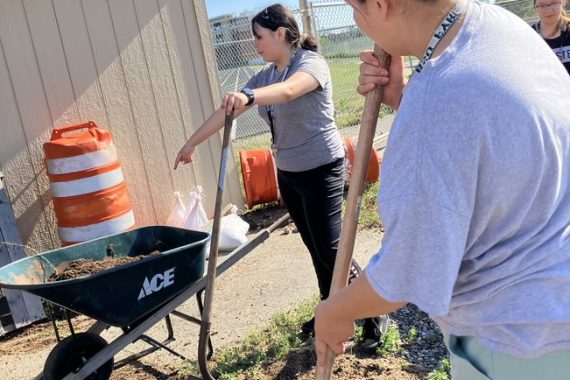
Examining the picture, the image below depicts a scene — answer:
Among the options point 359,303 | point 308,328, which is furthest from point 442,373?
point 359,303

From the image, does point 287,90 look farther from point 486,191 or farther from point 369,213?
point 369,213

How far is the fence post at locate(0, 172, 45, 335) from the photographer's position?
4.38 m

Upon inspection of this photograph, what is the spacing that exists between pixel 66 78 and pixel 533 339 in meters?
4.61

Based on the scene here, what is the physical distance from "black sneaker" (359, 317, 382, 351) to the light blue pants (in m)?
2.08

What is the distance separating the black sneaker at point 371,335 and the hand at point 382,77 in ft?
5.99

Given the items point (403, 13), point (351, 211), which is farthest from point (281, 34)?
point (403, 13)

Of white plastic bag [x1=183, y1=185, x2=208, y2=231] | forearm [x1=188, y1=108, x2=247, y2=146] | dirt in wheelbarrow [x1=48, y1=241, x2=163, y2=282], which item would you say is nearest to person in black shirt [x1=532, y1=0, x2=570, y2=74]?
forearm [x1=188, y1=108, x2=247, y2=146]

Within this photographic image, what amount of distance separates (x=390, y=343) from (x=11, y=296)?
9.01ft

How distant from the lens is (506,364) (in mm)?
1203

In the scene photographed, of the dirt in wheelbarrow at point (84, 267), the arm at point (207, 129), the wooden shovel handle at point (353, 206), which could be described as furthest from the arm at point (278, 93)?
the wooden shovel handle at point (353, 206)

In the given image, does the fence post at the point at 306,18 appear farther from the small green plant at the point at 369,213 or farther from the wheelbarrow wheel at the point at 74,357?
the wheelbarrow wheel at the point at 74,357

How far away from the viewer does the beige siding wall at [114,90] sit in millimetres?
4762

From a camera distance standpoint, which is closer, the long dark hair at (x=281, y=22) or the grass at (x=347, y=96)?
the long dark hair at (x=281, y=22)

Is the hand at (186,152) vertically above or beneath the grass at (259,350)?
above
